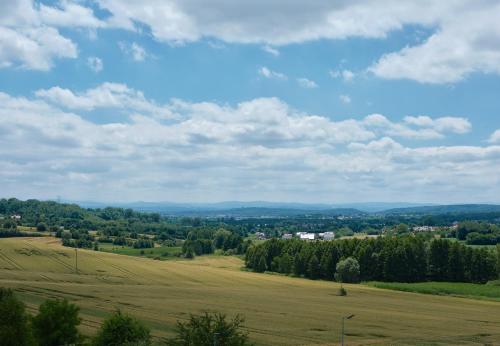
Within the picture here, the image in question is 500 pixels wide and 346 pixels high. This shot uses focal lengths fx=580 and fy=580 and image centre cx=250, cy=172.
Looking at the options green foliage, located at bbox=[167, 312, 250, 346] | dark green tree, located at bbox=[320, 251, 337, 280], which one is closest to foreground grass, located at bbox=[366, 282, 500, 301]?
dark green tree, located at bbox=[320, 251, 337, 280]

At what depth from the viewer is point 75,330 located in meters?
49.8

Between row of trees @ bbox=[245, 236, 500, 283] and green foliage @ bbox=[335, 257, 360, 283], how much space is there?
4.19 meters

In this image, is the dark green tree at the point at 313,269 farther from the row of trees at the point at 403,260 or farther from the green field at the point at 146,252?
the green field at the point at 146,252

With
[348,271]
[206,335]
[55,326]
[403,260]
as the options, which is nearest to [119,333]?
[55,326]

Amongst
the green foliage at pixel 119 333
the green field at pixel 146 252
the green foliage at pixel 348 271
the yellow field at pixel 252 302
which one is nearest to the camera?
the green foliage at pixel 119 333

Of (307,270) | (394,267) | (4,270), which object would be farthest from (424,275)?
(4,270)

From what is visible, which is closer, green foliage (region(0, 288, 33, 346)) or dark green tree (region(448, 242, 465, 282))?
green foliage (region(0, 288, 33, 346))

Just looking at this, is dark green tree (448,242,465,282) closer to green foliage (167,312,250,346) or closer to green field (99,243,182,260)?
green field (99,243,182,260)

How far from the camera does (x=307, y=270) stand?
145 metres

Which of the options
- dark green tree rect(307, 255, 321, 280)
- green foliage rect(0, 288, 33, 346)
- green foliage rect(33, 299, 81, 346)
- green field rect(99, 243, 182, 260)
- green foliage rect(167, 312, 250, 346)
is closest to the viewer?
green foliage rect(167, 312, 250, 346)

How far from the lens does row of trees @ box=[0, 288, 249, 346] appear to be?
37.6 m

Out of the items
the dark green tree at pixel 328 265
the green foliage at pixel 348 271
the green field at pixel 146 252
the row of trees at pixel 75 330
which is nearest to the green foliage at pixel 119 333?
the row of trees at pixel 75 330

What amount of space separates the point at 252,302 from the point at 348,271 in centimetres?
5021

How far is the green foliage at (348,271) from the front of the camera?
132663 millimetres
